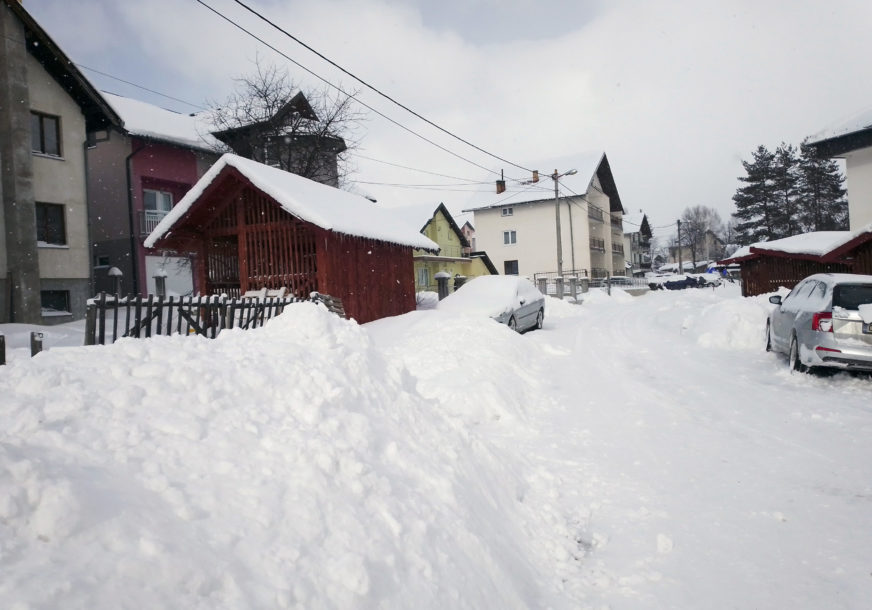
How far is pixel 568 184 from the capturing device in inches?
1796

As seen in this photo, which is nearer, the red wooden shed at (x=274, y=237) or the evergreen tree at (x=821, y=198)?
the red wooden shed at (x=274, y=237)

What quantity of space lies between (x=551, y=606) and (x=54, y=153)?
72.1ft

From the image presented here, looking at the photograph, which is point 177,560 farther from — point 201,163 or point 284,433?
point 201,163

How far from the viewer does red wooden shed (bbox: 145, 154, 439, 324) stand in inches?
475

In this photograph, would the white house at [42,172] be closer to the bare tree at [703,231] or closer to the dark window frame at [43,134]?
the dark window frame at [43,134]

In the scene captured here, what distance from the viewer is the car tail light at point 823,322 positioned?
7.76 meters

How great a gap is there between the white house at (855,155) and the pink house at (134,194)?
26.5 meters

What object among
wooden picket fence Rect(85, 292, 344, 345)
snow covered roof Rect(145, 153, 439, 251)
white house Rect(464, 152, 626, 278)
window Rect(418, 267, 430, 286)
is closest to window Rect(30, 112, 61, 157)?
snow covered roof Rect(145, 153, 439, 251)

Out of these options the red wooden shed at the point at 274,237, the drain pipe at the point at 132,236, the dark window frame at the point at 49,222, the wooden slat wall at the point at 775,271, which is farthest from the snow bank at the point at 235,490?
the drain pipe at the point at 132,236

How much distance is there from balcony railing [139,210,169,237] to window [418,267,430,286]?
15623 mm

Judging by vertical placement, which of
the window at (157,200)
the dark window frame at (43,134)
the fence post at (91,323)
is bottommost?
the fence post at (91,323)

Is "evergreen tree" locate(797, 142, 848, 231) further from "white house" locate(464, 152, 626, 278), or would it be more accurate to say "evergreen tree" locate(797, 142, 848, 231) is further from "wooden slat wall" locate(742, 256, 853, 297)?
"wooden slat wall" locate(742, 256, 853, 297)

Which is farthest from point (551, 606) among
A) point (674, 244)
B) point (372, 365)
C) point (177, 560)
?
point (674, 244)

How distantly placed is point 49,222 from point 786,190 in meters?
57.3
